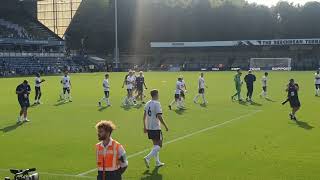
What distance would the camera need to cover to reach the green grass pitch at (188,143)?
13.0 metres

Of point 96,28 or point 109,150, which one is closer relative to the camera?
point 109,150

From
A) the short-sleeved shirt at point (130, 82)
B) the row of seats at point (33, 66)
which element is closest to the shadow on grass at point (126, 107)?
the short-sleeved shirt at point (130, 82)

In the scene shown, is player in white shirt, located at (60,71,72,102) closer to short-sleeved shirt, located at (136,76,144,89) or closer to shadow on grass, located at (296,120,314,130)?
short-sleeved shirt, located at (136,76,144,89)

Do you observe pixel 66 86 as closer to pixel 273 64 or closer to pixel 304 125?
pixel 304 125

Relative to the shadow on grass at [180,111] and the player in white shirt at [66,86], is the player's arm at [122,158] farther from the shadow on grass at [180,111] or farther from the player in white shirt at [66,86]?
the player in white shirt at [66,86]

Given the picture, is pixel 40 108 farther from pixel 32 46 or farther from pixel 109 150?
pixel 32 46

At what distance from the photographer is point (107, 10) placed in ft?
408

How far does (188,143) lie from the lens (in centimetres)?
1705

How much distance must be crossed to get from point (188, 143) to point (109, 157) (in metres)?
9.28

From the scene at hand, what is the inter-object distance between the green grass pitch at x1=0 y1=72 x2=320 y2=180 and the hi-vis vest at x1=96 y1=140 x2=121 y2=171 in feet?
14.7

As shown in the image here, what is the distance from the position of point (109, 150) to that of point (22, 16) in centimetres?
10484

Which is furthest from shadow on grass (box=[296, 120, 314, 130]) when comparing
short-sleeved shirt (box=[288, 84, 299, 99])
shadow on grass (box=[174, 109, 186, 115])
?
shadow on grass (box=[174, 109, 186, 115])

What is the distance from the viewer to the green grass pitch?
13.0 m

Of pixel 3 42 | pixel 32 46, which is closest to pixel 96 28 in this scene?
pixel 32 46
